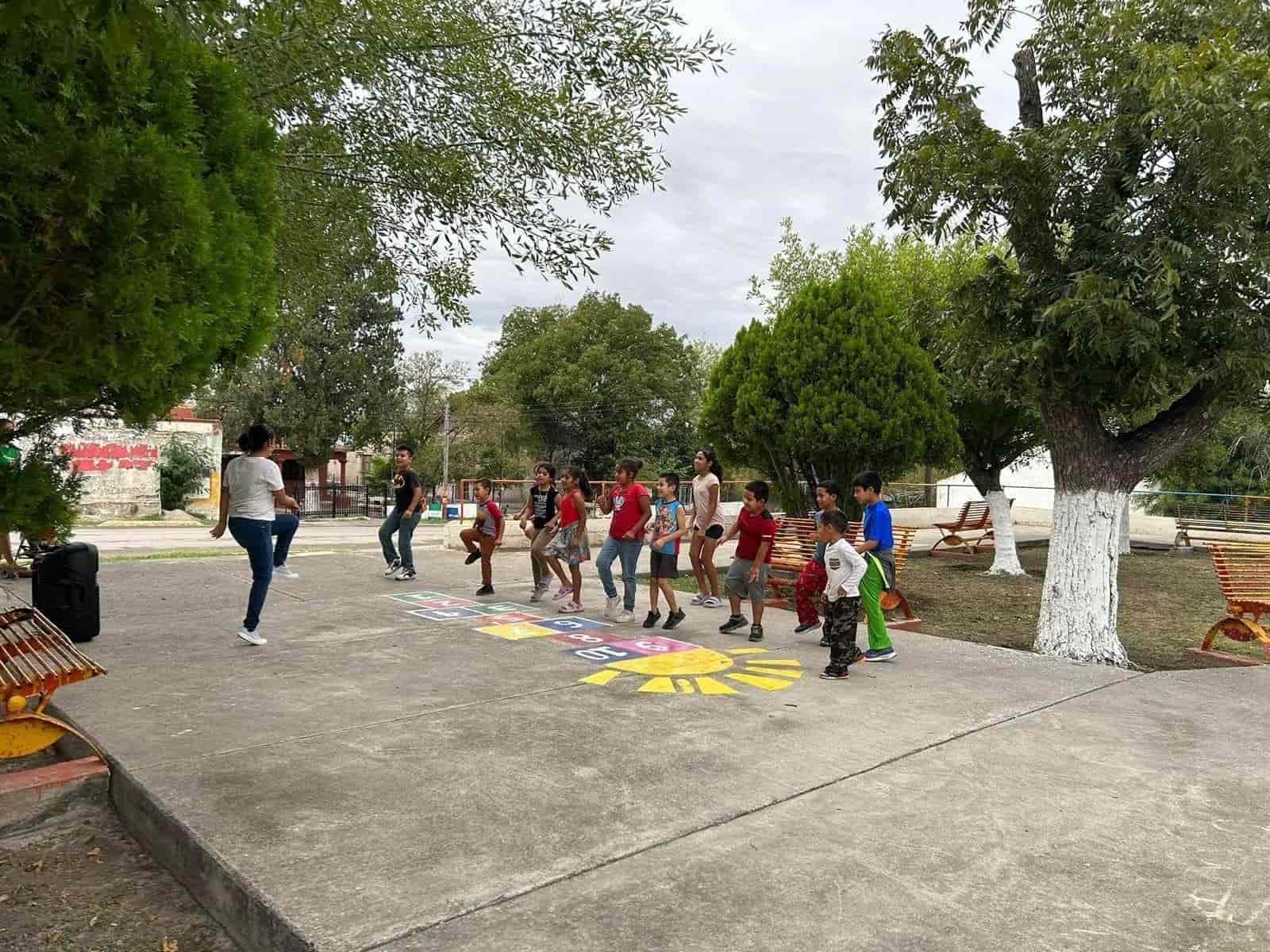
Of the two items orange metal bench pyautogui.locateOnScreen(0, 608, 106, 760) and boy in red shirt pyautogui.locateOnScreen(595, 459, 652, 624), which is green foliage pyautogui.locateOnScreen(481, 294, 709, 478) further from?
orange metal bench pyautogui.locateOnScreen(0, 608, 106, 760)

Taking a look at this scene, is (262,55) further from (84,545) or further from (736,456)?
(736,456)

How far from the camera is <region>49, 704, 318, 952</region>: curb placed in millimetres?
2701

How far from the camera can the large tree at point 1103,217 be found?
6.11 m

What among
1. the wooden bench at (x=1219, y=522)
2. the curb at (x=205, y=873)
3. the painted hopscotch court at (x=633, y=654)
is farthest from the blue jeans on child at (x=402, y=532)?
the wooden bench at (x=1219, y=522)

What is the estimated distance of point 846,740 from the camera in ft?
15.2

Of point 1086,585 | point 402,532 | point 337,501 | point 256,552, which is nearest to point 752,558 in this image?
point 1086,585

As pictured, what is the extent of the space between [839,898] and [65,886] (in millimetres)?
2879

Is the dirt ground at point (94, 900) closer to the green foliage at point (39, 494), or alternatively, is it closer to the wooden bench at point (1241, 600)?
the green foliage at point (39, 494)

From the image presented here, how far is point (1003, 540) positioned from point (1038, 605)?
3223 millimetres

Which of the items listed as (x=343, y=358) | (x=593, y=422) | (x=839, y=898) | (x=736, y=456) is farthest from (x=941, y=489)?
(x=839, y=898)

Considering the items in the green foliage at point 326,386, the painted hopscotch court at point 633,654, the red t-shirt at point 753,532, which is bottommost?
the painted hopscotch court at point 633,654

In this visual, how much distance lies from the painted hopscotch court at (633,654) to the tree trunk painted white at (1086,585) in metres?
2.40

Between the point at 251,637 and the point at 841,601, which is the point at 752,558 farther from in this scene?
the point at 251,637

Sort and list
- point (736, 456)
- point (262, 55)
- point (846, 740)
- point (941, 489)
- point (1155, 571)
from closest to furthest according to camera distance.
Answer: point (846, 740) < point (262, 55) < point (736, 456) < point (1155, 571) < point (941, 489)
